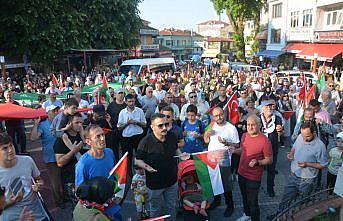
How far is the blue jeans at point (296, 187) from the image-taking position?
14.4 feet

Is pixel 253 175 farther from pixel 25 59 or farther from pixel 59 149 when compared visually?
pixel 25 59

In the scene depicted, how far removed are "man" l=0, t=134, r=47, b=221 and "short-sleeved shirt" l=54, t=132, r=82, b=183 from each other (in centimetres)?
96

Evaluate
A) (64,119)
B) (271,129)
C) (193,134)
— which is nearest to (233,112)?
(271,129)

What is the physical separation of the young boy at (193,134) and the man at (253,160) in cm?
114

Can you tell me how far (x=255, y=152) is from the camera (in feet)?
13.8

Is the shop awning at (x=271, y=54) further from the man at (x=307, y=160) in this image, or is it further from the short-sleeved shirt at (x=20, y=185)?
the short-sleeved shirt at (x=20, y=185)

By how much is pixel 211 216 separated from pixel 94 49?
843 inches

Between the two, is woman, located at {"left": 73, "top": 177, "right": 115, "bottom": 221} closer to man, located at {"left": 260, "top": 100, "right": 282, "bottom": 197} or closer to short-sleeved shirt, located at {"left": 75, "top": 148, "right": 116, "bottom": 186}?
short-sleeved shirt, located at {"left": 75, "top": 148, "right": 116, "bottom": 186}

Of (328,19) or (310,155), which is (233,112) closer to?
(310,155)

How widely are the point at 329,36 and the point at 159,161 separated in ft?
87.7

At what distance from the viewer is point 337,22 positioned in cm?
2630

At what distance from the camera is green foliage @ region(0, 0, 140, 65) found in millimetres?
20188

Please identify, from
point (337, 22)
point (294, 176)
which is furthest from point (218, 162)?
point (337, 22)

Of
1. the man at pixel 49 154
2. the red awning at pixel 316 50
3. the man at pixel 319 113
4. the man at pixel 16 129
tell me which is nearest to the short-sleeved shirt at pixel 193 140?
the man at pixel 49 154
